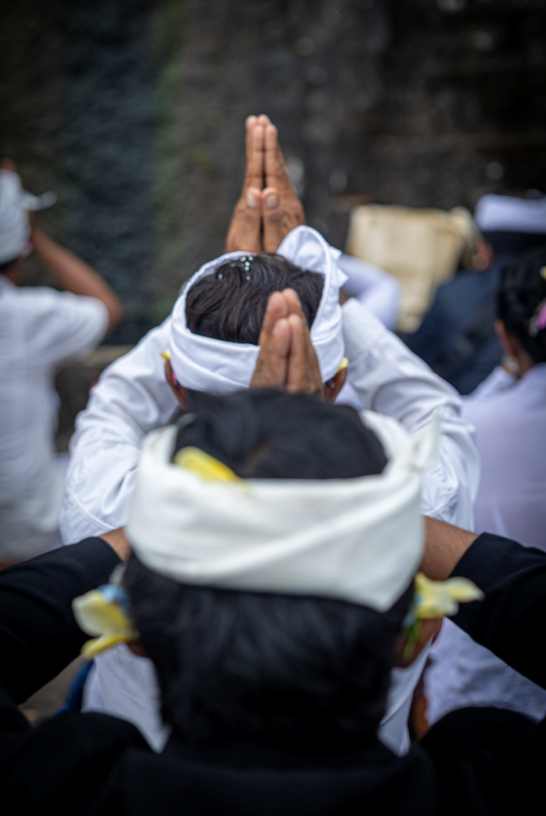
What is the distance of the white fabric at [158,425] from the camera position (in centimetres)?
115

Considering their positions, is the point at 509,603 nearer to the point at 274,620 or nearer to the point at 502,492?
the point at 274,620

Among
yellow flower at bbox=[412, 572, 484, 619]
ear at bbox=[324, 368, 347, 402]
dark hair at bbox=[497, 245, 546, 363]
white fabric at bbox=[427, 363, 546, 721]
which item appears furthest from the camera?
dark hair at bbox=[497, 245, 546, 363]

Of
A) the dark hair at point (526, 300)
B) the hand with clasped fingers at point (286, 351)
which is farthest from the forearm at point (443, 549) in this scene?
the dark hair at point (526, 300)

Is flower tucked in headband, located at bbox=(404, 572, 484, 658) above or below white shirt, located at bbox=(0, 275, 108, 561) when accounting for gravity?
above

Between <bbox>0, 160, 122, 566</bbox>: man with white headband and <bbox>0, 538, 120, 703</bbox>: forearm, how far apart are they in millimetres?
1533

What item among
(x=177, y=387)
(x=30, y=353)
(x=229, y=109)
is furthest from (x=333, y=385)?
(x=229, y=109)

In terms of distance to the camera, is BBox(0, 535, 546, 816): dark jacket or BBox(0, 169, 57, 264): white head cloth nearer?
BBox(0, 535, 546, 816): dark jacket

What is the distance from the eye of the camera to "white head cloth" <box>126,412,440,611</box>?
572 millimetres

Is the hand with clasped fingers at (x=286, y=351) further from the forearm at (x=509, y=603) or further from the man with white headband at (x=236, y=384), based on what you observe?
the forearm at (x=509, y=603)

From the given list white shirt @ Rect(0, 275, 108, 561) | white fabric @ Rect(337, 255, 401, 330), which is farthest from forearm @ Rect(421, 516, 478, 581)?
Answer: white shirt @ Rect(0, 275, 108, 561)

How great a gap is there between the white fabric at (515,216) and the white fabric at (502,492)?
151 cm

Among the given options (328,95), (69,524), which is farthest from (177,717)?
(328,95)

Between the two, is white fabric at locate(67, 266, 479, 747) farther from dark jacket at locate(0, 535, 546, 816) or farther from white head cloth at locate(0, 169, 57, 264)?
white head cloth at locate(0, 169, 57, 264)

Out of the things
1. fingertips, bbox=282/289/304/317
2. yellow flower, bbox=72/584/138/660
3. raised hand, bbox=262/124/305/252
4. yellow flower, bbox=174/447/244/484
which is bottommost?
yellow flower, bbox=72/584/138/660
